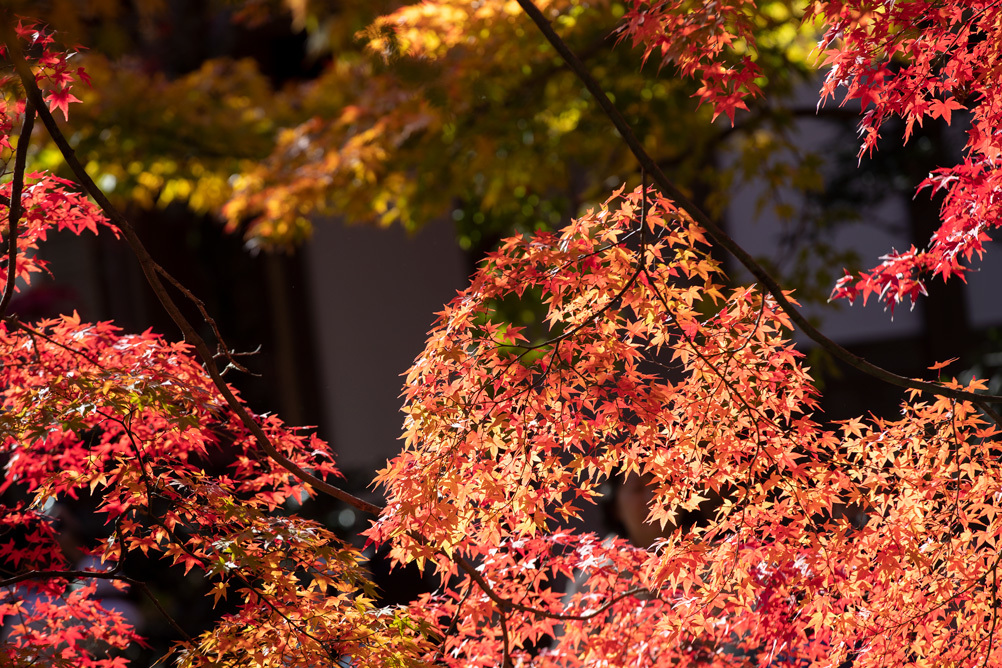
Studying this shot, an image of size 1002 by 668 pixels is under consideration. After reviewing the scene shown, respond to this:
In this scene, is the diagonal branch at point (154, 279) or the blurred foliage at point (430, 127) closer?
the diagonal branch at point (154, 279)

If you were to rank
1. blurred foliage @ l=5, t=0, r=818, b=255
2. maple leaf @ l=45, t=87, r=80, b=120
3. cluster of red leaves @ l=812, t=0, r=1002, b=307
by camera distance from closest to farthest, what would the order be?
cluster of red leaves @ l=812, t=0, r=1002, b=307
maple leaf @ l=45, t=87, r=80, b=120
blurred foliage @ l=5, t=0, r=818, b=255

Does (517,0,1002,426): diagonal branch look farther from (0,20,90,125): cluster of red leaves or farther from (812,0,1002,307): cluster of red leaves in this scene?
(0,20,90,125): cluster of red leaves

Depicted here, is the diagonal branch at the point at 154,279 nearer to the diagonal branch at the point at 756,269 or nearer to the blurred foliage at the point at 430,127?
the diagonal branch at the point at 756,269

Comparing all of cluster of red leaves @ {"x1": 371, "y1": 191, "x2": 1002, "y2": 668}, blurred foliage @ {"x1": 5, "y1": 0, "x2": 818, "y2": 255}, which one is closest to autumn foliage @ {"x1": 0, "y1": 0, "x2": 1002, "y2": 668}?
cluster of red leaves @ {"x1": 371, "y1": 191, "x2": 1002, "y2": 668}

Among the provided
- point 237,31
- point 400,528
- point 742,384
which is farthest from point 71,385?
point 237,31

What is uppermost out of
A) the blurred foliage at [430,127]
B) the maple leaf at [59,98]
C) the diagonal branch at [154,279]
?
the blurred foliage at [430,127]

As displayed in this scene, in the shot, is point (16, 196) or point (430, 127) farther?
point (430, 127)

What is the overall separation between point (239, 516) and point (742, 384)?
1.03 m

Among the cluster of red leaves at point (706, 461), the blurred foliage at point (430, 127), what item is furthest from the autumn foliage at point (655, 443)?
the blurred foliage at point (430, 127)

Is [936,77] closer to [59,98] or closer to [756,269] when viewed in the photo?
[756,269]

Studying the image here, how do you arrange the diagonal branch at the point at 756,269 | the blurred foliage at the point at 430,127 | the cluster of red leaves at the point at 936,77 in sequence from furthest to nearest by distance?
the blurred foliage at the point at 430,127 < the cluster of red leaves at the point at 936,77 < the diagonal branch at the point at 756,269

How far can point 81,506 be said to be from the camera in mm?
5758

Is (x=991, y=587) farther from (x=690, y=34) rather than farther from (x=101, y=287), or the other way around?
(x=101, y=287)

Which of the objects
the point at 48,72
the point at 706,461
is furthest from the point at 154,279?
the point at 706,461
